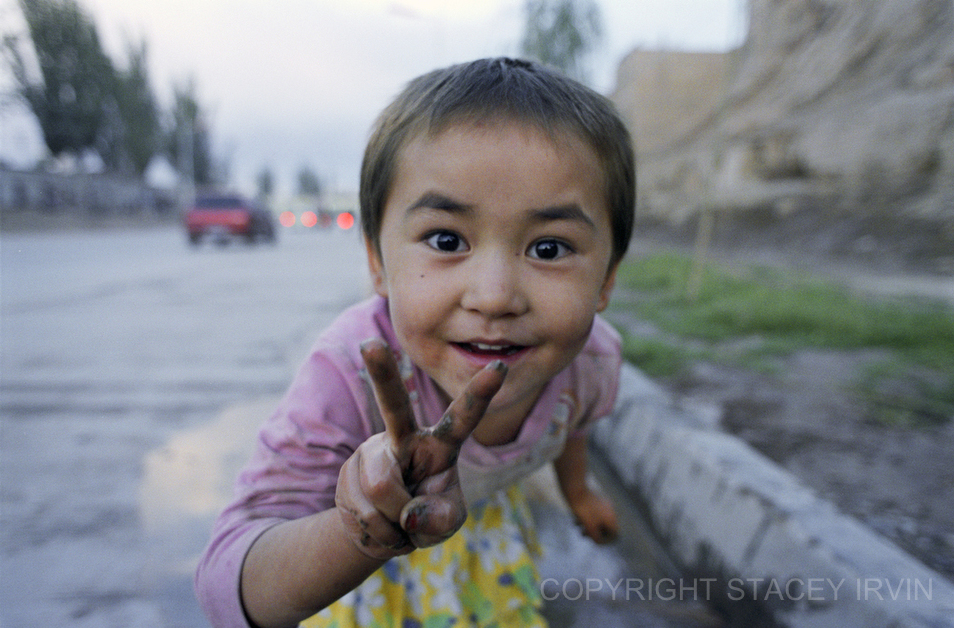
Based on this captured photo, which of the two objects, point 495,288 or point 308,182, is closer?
point 495,288

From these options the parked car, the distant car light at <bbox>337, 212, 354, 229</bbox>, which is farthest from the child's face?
the distant car light at <bbox>337, 212, 354, 229</bbox>

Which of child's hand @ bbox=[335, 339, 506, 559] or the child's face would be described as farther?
the child's face

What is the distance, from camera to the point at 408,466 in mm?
770

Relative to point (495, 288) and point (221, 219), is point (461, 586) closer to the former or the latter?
point (495, 288)

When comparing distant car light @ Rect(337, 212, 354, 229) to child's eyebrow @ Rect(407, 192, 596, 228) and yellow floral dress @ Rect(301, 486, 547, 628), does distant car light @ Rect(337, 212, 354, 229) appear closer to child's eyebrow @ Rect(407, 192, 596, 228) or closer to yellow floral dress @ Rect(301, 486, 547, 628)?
yellow floral dress @ Rect(301, 486, 547, 628)

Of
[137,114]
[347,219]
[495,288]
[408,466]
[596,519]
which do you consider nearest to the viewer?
[408,466]

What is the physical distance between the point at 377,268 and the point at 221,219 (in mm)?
15139

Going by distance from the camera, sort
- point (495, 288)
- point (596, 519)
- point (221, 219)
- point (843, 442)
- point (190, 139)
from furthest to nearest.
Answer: point (190, 139)
point (221, 219)
point (843, 442)
point (596, 519)
point (495, 288)

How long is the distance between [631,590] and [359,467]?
1.16m

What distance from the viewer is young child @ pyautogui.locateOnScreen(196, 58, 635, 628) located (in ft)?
2.90

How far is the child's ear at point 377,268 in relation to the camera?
125cm

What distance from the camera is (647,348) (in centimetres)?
327

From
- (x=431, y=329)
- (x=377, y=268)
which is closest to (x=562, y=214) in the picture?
(x=431, y=329)

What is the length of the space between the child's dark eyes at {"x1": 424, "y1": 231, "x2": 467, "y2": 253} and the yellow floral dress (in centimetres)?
67
